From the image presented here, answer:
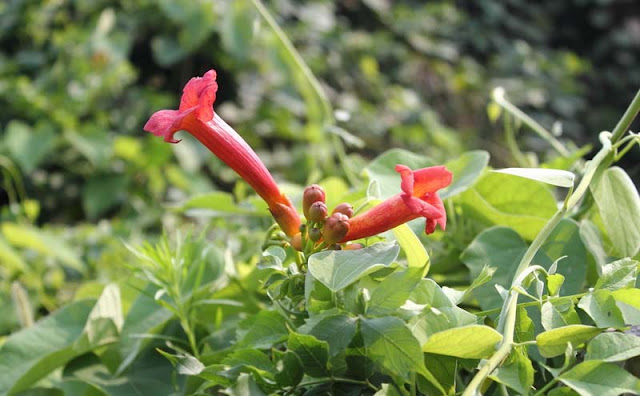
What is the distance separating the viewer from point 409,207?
49 centimetres

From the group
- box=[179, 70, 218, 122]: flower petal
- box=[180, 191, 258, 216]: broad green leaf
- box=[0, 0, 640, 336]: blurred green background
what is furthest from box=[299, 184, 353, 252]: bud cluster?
box=[0, 0, 640, 336]: blurred green background

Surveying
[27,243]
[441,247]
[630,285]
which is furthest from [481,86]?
[630,285]

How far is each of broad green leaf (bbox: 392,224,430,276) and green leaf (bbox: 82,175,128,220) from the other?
1828mm

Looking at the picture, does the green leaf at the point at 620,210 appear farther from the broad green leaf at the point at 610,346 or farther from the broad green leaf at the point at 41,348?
the broad green leaf at the point at 41,348

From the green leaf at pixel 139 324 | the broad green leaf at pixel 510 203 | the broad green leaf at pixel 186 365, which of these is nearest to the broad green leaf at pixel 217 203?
the green leaf at pixel 139 324

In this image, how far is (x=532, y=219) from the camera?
69 centimetres

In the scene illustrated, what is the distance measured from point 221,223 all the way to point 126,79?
58.8 inches

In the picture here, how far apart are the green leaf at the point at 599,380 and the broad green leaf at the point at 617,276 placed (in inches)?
2.2

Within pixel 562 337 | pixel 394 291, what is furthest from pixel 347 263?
pixel 562 337

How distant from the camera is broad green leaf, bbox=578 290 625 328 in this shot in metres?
0.47

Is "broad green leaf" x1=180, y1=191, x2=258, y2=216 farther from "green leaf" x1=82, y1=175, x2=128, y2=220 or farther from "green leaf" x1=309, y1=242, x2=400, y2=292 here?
"green leaf" x1=82, y1=175, x2=128, y2=220

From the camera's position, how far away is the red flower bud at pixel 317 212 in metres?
0.51

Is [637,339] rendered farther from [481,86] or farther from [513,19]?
[513,19]

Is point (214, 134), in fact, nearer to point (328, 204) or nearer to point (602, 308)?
point (328, 204)
